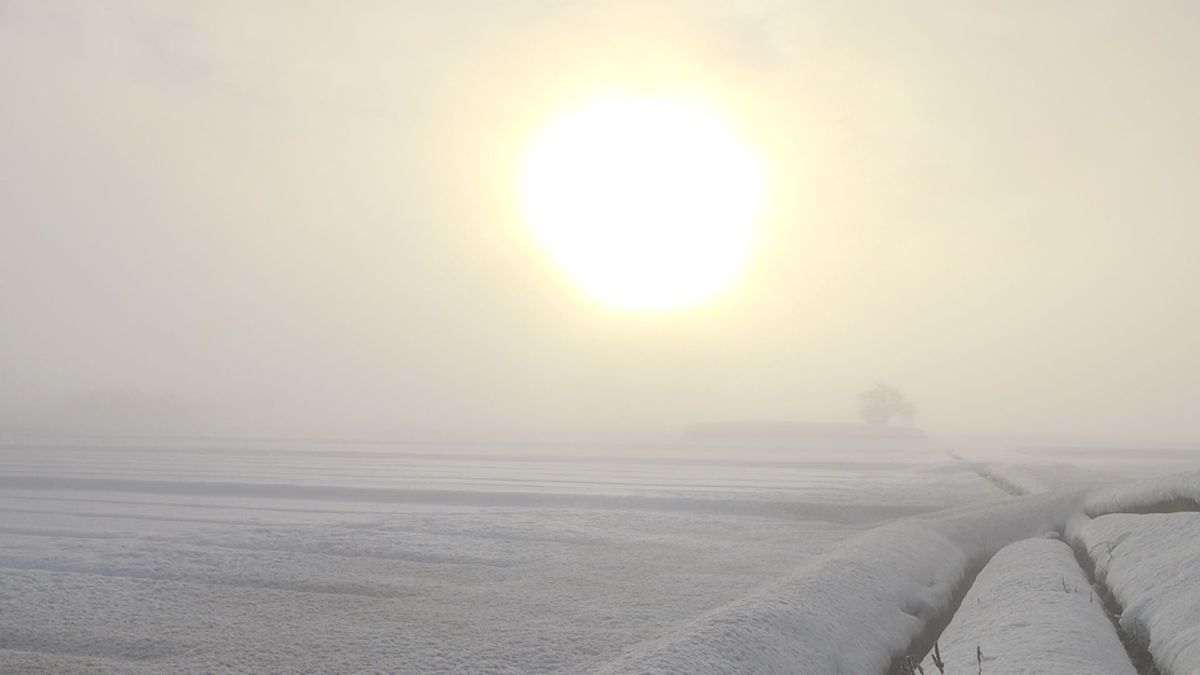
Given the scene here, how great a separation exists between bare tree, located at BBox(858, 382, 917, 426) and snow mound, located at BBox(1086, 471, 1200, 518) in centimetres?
11320

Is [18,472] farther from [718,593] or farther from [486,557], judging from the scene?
[718,593]

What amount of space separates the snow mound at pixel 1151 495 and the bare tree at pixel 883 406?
371ft

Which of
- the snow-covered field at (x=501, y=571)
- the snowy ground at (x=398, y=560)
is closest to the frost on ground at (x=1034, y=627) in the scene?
the snow-covered field at (x=501, y=571)

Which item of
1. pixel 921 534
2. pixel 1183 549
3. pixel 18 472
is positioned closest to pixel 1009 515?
pixel 921 534

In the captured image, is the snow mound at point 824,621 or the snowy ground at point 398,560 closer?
the snow mound at point 824,621

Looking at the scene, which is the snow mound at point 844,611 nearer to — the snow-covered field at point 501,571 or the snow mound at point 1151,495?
the snow-covered field at point 501,571

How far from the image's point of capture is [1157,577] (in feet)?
46.0

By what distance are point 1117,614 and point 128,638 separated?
19333 mm

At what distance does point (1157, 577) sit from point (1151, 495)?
876cm

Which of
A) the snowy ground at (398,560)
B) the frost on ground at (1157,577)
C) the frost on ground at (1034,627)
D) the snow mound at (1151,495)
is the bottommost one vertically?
the snowy ground at (398,560)

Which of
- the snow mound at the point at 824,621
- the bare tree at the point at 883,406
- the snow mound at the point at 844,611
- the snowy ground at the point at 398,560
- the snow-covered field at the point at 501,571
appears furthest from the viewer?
the bare tree at the point at 883,406

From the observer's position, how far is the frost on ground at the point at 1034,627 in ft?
36.4

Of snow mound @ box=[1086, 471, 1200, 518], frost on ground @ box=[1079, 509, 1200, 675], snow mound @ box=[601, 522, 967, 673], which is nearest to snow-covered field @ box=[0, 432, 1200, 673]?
snow mound @ box=[601, 522, 967, 673]

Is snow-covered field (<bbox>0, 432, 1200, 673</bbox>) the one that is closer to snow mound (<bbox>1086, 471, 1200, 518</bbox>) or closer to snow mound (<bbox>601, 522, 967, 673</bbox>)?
snow mound (<bbox>601, 522, 967, 673</bbox>)
